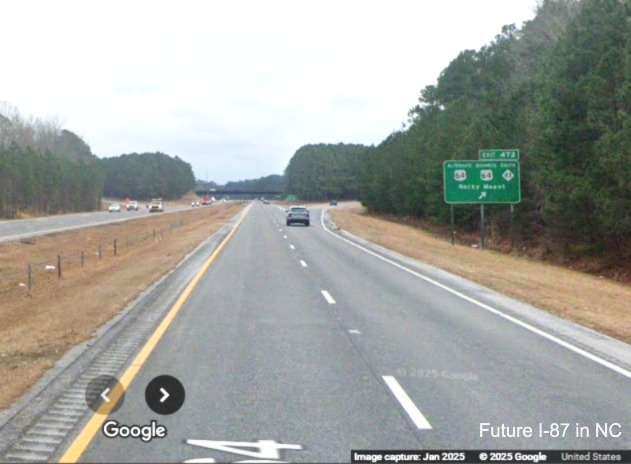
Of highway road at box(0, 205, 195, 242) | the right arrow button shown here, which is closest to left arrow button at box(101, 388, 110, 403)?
the right arrow button

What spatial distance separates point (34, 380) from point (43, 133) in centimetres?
17602

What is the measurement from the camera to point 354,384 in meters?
9.55

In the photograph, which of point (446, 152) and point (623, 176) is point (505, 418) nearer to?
point (623, 176)

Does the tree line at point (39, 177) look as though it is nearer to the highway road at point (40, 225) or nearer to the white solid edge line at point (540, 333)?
the highway road at point (40, 225)

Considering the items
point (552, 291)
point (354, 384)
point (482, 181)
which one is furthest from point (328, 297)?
point (482, 181)

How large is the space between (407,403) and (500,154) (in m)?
34.9

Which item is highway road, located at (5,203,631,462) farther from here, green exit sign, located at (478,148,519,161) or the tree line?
the tree line

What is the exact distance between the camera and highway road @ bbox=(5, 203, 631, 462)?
707cm

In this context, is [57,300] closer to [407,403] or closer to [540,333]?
[540,333]

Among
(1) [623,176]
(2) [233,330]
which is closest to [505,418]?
(2) [233,330]

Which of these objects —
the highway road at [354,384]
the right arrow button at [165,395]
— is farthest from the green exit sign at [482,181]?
the right arrow button at [165,395]

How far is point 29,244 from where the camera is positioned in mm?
49344

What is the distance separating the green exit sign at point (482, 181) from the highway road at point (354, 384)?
24.4 metres

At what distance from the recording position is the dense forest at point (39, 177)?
4328 inches
